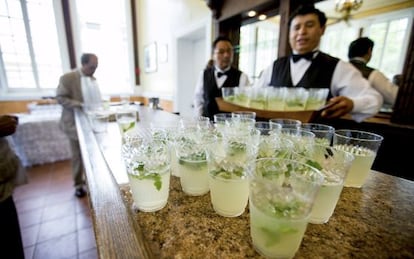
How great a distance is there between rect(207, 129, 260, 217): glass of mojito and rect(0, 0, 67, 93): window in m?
5.50

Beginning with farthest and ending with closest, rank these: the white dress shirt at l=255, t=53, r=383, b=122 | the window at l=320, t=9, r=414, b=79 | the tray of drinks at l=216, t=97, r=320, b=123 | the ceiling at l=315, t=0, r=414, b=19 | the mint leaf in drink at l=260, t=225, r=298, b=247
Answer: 1. the window at l=320, t=9, r=414, b=79
2. the ceiling at l=315, t=0, r=414, b=19
3. the white dress shirt at l=255, t=53, r=383, b=122
4. the tray of drinks at l=216, t=97, r=320, b=123
5. the mint leaf in drink at l=260, t=225, r=298, b=247

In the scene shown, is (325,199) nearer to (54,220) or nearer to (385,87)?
(385,87)

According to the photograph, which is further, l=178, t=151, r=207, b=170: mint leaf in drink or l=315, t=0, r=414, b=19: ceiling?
l=315, t=0, r=414, b=19: ceiling

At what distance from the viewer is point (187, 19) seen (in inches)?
142

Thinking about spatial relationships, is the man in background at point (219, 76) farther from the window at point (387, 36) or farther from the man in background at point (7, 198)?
the window at point (387, 36)

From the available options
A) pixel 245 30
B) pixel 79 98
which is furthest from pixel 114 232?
pixel 245 30

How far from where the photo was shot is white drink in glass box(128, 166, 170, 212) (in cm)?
45

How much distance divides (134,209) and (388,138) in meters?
1.95

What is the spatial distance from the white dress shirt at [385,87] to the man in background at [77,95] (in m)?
2.71

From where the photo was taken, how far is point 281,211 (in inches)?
13.3

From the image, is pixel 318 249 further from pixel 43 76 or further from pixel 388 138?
pixel 43 76

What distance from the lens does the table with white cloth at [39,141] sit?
308cm

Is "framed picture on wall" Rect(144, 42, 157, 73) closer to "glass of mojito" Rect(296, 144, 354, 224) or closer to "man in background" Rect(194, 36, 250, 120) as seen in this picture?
"man in background" Rect(194, 36, 250, 120)

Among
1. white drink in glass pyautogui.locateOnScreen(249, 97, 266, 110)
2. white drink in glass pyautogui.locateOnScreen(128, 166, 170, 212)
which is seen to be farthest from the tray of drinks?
white drink in glass pyautogui.locateOnScreen(128, 166, 170, 212)
